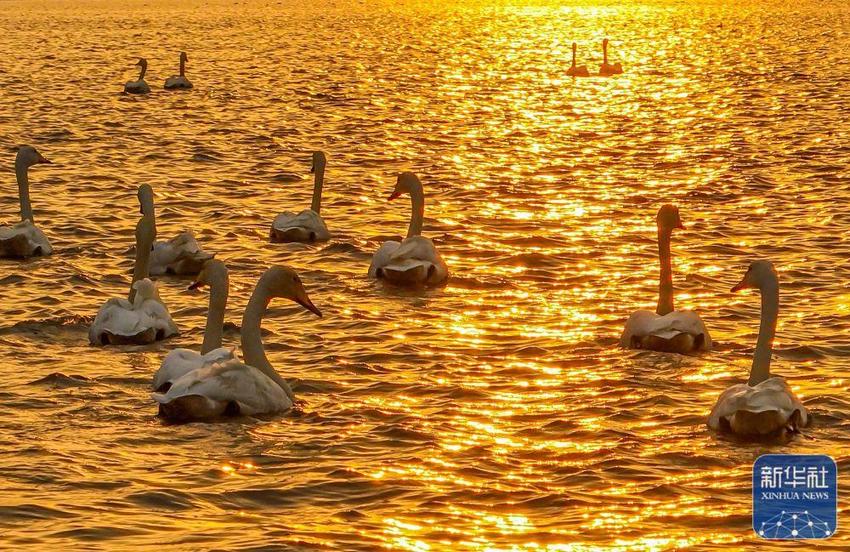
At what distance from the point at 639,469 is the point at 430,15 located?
77.3 metres

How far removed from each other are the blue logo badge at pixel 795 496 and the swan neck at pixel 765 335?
93cm

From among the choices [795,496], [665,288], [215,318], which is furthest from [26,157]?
[795,496]

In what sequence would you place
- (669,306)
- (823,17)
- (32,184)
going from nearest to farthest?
(669,306) < (32,184) < (823,17)

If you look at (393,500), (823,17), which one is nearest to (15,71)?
(393,500)

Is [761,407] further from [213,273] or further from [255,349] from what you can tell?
[213,273]

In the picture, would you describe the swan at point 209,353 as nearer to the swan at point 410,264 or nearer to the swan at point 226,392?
the swan at point 226,392

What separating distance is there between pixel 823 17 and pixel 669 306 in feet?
195

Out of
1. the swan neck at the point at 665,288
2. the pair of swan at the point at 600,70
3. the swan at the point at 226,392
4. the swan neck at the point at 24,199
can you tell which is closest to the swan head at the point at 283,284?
the swan at the point at 226,392

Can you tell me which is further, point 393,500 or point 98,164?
point 98,164

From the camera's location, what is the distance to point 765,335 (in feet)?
40.4

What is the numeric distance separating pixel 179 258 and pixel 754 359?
314 inches

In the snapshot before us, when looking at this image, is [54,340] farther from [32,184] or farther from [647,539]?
[32,184]

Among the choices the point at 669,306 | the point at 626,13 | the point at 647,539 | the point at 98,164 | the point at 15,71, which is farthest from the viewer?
the point at 626,13

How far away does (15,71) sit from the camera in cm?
4356
